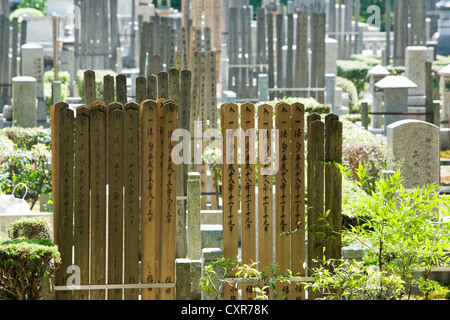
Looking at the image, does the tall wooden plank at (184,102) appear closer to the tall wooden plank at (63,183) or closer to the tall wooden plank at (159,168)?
the tall wooden plank at (159,168)

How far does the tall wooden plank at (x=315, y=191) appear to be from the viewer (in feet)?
21.2

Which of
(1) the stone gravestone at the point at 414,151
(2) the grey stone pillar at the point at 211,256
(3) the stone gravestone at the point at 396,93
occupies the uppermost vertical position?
(3) the stone gravestone at the point at 396,93

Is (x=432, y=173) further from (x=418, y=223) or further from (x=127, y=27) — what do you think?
(x=127, y=27)

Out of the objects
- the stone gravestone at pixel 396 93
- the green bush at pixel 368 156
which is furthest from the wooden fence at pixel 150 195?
the stone gravestone at pixel 396 93

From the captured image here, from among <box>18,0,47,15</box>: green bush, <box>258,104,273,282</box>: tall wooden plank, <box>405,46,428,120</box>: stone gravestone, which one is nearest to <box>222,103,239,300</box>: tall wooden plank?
<box>258,104,273,282</box>: tall wooden plank

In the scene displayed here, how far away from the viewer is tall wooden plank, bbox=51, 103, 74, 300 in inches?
248

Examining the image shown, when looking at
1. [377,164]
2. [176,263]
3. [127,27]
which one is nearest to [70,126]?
[176,263]

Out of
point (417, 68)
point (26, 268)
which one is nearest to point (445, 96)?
point (417, 68)

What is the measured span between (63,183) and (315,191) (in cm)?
194

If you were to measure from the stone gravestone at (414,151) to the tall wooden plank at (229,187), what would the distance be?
3.31 m

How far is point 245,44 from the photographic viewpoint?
1872 centimetres

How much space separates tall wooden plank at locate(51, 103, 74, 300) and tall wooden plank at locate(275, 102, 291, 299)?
1.60m

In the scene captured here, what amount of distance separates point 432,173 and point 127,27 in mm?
21205

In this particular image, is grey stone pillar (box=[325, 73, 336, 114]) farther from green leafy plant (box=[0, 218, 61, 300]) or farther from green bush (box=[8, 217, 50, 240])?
green leafy plant (box=[0, 218, 61, 300])
